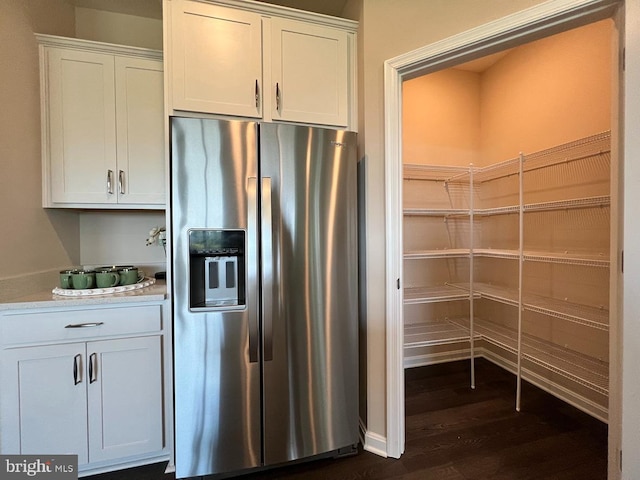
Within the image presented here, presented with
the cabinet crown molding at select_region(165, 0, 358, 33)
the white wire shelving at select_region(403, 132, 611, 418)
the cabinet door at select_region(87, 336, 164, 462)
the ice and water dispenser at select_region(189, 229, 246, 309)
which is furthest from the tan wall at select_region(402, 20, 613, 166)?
the cabinet door at select_region(87, 336, 164, 462)

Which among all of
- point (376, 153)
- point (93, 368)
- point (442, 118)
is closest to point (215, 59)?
point (376, 153)

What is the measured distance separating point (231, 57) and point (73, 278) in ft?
4.92

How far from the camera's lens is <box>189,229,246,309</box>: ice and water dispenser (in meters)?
1.43

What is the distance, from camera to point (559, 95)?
2.16 m

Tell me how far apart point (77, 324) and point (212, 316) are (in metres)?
0.71

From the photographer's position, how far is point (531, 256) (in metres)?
2.01

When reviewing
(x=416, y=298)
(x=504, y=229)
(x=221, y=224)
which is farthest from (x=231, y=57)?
(x=504, y=229)

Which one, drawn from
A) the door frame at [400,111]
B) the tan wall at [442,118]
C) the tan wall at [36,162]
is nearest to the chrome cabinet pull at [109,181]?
the tan wall at [36,162]

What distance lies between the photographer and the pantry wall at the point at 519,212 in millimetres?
1917

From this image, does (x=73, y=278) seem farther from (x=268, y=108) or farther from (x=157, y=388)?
(x=268, y=108)

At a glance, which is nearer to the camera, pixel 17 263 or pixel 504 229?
pixel 17 263

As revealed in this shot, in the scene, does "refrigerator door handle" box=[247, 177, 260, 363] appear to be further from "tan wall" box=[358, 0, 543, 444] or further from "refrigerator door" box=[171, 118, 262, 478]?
"tan wall" box=[358, 0, 543, 444]

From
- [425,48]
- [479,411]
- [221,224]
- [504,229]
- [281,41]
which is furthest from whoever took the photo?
[504,229]

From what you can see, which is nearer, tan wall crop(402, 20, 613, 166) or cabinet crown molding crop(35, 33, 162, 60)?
cabinet crown molding crop(35, 33, 162, 60)
